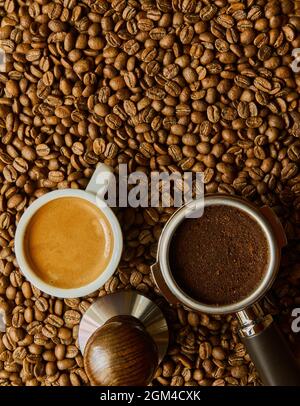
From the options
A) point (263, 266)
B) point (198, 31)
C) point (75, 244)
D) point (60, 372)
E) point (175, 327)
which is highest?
point (198, 31)

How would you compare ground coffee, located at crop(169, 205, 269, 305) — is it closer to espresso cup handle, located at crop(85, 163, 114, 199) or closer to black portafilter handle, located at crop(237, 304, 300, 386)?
black portafilter handle, located at crop(237, 304, 300, 386)

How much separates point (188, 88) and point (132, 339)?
59 cm

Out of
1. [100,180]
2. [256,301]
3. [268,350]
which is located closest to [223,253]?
[256,301]

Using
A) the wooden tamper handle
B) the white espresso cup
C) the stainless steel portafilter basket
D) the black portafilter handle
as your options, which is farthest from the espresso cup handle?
the black portafilter handle

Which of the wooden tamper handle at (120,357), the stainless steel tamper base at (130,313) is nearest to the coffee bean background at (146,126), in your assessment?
the stainless steel tamper base at (130,313)

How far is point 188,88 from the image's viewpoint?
4.59ft

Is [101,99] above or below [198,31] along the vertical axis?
below

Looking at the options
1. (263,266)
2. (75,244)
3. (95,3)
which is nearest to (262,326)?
(263,266)

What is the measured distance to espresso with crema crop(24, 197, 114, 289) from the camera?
1289 mm

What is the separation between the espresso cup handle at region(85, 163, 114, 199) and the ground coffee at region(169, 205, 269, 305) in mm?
215

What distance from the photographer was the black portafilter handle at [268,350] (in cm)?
123

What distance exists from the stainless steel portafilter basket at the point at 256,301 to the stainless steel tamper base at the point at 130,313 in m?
0.15

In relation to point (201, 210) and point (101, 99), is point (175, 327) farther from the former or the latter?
point (101, 99)

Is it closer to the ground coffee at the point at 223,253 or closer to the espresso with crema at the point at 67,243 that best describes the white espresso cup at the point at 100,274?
the espresso with crema at the point at 67,243
